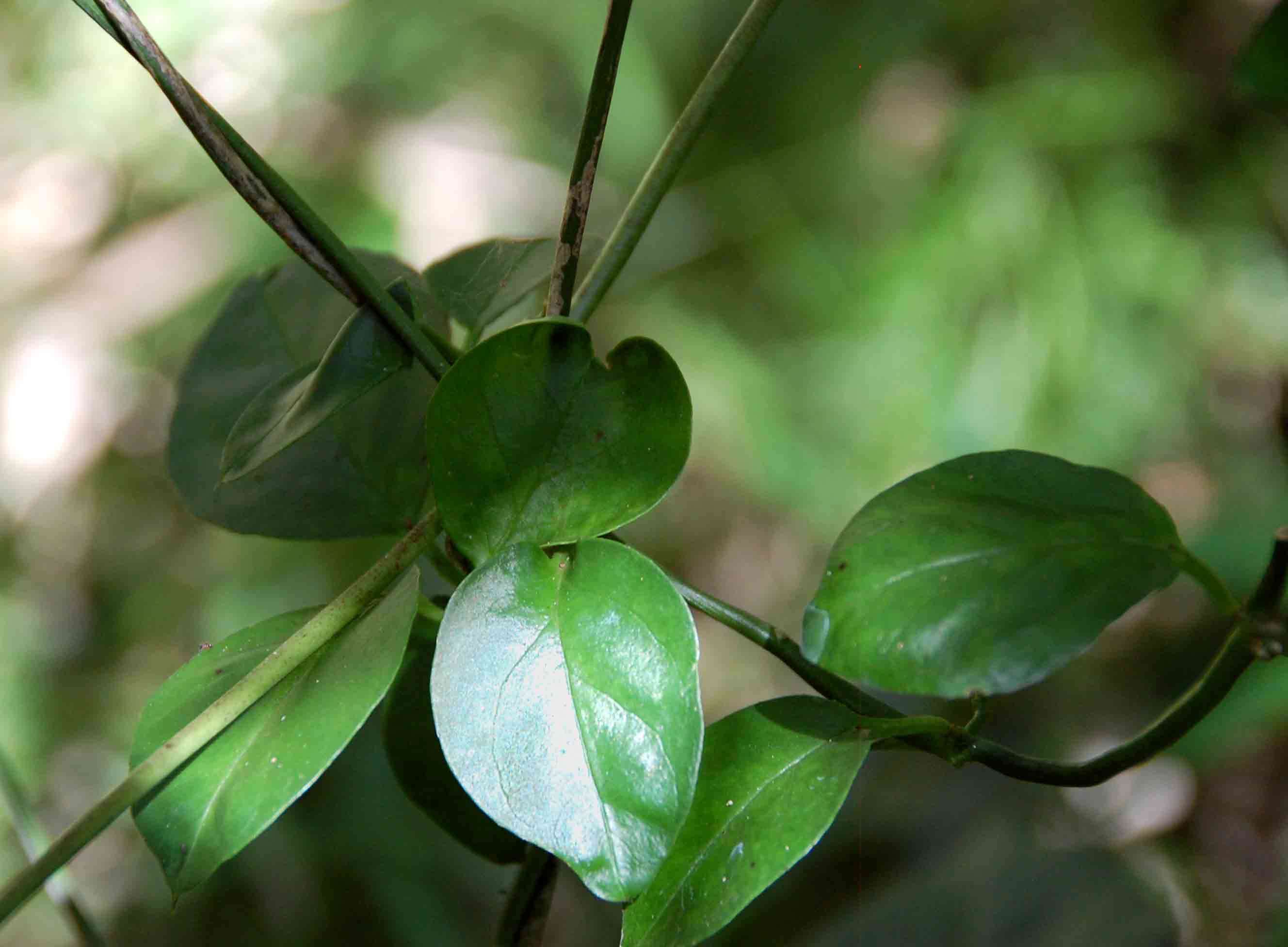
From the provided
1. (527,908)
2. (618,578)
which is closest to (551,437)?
(618,578)

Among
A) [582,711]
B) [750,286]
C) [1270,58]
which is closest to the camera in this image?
[582,711]

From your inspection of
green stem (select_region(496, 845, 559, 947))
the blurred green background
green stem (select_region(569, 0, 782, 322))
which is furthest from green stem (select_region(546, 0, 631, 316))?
the blurred green background

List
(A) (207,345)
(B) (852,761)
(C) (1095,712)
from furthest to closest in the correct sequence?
1. (C) (1095,712)
2. (A) (207,345)
3. (B) (852,761)

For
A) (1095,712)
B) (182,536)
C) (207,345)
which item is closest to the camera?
(207,345)

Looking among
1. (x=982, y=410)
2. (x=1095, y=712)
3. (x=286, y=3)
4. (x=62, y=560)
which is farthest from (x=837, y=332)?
(x=62, y=560)

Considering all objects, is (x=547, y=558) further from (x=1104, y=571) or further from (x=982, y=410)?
(x=982, y=410)

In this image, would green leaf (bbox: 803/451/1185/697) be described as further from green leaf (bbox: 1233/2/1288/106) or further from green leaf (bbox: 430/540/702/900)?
green leaf (bbox: 1233/2/1288/106)

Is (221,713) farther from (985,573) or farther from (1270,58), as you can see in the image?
(1270,58)
